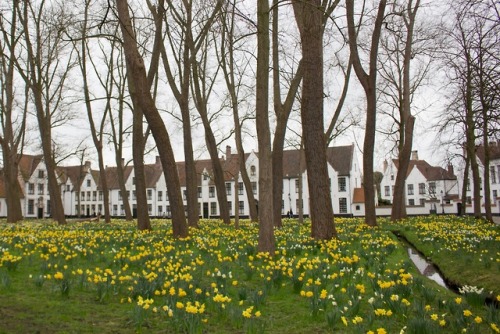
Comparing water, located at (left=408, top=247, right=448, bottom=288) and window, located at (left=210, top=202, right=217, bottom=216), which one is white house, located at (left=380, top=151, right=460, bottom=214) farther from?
water, located at (left=408, top=247, right=448, bottom=288)

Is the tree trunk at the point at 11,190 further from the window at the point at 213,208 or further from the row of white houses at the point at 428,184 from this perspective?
the row of white houses at the point at 428,184

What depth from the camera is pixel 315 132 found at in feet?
37.7

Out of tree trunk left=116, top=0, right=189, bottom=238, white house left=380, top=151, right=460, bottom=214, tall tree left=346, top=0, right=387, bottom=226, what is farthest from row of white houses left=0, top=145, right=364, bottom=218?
tree trunk left=116, top=0, right=189, bottom=238

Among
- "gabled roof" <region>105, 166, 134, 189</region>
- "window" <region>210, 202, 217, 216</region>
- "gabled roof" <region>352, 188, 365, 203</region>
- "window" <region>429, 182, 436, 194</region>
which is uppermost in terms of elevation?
"gabled roof" <region>105, 166, 134, 189</region>

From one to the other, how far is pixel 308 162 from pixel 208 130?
10.7 metres

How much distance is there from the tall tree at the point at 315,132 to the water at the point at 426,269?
6.81ft

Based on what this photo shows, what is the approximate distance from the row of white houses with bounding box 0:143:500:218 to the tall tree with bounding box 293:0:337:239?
40.2 meters

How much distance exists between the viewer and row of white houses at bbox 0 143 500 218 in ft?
193

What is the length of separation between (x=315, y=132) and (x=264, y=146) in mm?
2789

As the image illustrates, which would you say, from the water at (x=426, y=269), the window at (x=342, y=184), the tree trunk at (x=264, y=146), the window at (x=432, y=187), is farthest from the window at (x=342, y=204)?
the tree trunk at (x=264, y=146)

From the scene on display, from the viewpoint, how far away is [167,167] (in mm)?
12328

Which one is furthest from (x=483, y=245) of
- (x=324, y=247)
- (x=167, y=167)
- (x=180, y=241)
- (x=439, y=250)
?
(x=167, y=167)

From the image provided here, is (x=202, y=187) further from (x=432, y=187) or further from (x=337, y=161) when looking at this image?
(x=432, y=187)

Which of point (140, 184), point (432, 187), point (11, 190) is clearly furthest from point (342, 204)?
point (140, 184)
